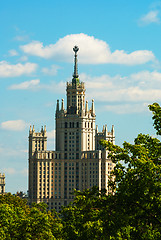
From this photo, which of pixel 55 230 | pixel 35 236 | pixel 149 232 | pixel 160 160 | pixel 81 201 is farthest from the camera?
pixel 55 230

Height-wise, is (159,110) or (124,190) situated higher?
(159,110)

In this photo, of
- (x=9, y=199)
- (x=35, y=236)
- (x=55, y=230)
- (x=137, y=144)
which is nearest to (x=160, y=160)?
(x=137, y=144)

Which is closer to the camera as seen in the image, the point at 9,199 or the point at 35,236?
the point at 35,236

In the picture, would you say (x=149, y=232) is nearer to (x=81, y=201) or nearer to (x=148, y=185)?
(x=148, y=185)

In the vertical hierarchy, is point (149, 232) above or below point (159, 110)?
below

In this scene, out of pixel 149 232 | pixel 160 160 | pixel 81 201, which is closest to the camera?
pixel 149 232

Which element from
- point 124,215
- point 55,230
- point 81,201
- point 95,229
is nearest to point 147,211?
point 124,215

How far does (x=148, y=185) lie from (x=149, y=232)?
4273 mm

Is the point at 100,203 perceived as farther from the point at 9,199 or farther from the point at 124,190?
the point at 9,199

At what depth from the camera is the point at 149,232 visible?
61.9m

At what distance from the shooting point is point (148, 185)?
62.8m

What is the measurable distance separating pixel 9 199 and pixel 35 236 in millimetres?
70688

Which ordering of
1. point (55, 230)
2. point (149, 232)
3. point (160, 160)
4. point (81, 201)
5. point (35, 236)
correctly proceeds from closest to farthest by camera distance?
point (149, 232), point (160, 160), point (81, 201), point (35, 236), point (55, 230)

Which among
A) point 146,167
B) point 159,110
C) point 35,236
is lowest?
point 35,236
